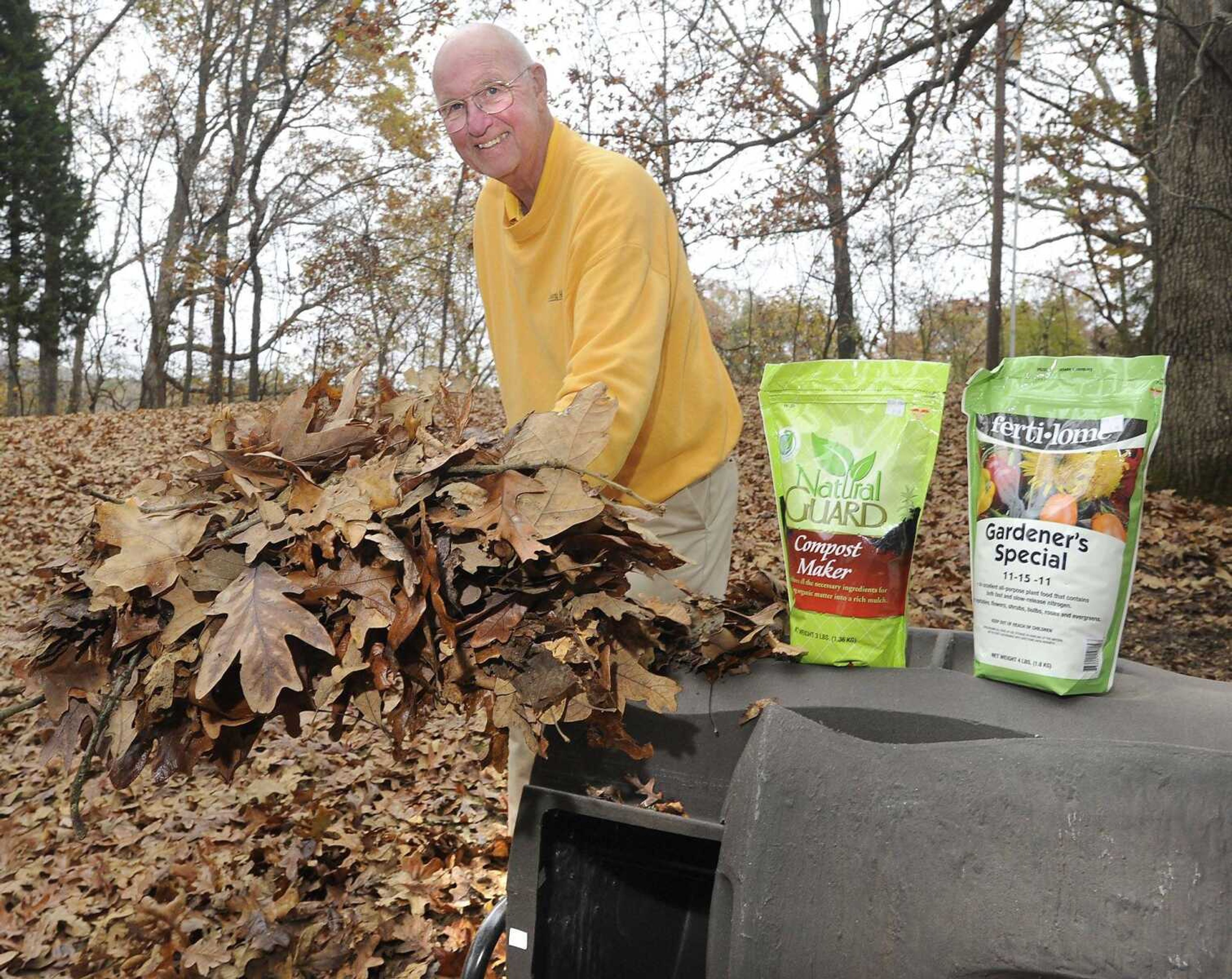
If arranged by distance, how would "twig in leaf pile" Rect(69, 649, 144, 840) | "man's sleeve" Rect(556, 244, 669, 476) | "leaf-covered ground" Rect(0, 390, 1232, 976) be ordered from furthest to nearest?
"leaf-covered ground" Rect(0, 390, 1232, 976) → "man's sleeve" Rect(556, 244, 669, 476) → "twig in leaf pile" Rect(69, 649, 144, 840)

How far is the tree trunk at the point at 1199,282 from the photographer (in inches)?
249

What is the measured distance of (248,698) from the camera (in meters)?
1.32

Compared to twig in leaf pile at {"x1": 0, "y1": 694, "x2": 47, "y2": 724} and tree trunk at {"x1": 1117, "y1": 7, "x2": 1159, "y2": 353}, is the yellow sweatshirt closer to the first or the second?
twig in leaf pile at {"x1": 0, "y1": 694, "x2": 47, "y2": 724}

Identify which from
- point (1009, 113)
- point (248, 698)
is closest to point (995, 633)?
point (248, 698)


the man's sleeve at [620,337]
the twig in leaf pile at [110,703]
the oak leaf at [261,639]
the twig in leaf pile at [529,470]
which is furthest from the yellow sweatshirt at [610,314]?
the twig in leaf pile at [110,703]

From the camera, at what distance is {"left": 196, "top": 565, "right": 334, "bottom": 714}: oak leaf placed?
132cm

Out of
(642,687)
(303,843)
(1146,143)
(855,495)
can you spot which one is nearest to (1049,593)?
(855,495)

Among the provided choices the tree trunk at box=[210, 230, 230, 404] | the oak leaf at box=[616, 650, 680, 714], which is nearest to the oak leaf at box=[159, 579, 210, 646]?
the oak leaf at box=[616, 650, 680, 714]

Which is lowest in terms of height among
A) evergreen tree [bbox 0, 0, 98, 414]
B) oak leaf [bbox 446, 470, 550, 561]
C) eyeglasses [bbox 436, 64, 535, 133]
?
oak leaf [bbox 446, 470, 550, 561]

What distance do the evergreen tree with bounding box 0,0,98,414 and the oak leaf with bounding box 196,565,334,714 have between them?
25081 millimetres

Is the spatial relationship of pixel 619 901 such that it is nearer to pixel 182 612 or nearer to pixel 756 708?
pixel 756 708

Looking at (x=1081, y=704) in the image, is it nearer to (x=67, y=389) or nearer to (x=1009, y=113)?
(x=1009, y=113)

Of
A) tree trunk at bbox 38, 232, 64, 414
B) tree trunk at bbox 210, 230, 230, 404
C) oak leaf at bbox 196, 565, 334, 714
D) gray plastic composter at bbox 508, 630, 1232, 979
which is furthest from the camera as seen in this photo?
tree trunk at bbox 38, 232, 64, 414

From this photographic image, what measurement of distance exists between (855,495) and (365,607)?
30.7 inches
